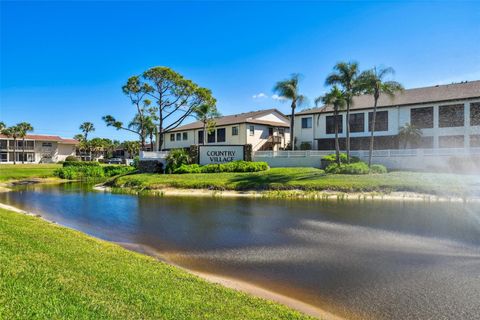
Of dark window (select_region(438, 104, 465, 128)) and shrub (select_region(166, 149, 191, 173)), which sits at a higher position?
dark window (select_region(438, 104, 465, 128))

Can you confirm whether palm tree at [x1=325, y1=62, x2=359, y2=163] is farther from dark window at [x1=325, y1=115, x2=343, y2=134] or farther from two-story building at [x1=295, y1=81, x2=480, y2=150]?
dark window at [x1=325, y1=115, x2=343, y2=134]

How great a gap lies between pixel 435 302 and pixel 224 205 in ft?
50.8

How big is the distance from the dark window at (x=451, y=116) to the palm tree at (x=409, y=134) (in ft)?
7.22

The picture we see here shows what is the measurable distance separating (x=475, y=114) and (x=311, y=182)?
19.4 metres

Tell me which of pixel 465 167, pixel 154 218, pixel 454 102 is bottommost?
pixel 154 218

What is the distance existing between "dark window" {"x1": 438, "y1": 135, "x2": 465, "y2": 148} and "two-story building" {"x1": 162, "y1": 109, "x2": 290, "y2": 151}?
802 inches

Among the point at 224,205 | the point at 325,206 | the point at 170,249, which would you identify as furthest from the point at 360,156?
the point at 170,249

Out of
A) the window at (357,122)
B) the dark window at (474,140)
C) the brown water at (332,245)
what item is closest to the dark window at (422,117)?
the dark window at (474,140)

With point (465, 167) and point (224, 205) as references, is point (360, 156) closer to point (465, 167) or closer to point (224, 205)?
point (465, 167)

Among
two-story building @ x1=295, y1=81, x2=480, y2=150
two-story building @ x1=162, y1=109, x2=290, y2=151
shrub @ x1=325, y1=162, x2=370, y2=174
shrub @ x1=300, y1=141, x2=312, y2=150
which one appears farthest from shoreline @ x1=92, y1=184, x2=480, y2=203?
shrub @ x1=300, y1=141, x2=312, y2=150

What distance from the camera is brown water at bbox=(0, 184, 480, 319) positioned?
24.8ft

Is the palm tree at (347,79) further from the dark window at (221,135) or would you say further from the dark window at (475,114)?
the dark window at (221,135)

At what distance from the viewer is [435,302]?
715 cm

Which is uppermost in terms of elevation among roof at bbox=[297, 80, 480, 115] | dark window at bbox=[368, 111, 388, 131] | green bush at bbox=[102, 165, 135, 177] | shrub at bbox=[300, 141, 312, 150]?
roof at bbox=[297, 80, 480, 115]
